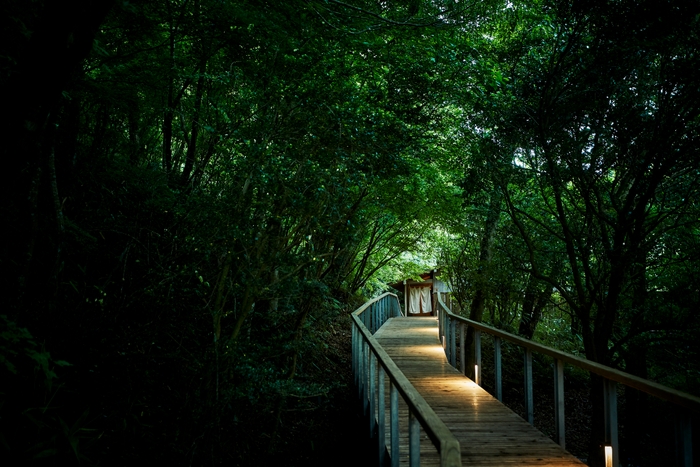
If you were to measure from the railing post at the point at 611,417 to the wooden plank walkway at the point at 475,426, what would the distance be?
0.42m

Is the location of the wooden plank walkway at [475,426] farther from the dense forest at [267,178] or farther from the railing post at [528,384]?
the dense forest at [267,178]

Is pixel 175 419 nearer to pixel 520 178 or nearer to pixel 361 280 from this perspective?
pixel 520 178

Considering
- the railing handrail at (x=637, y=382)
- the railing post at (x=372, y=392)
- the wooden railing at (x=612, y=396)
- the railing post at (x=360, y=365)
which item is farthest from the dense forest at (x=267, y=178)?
the railing handrail at (x=637, y=382)

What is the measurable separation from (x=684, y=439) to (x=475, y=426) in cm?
231

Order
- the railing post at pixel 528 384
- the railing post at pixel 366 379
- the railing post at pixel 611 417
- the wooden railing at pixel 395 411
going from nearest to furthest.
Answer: the wooden railing at pixel 395 411, the railing post at pixel 611 417, the railing post at pixel 528 384, the railing post at pixel 366 379

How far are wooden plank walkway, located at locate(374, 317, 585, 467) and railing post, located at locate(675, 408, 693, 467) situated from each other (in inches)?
43.0

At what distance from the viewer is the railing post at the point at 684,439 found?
8.57ft

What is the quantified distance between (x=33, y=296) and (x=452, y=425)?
4.32 meters

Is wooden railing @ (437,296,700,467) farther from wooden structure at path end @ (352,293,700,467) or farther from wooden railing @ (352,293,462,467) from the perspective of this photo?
wooden railing @ (352,293,462,467)

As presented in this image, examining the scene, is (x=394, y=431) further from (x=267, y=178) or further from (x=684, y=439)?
(x=267, y=178)

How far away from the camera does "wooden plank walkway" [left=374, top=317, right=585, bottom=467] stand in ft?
12.7

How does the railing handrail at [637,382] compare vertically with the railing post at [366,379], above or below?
above

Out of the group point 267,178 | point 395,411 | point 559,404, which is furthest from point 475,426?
point 267,178

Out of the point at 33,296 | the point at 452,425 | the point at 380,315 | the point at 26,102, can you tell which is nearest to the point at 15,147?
the point at 26,102
